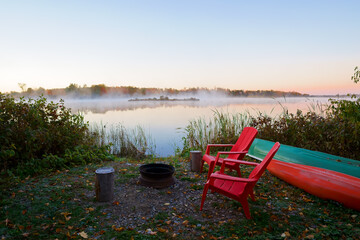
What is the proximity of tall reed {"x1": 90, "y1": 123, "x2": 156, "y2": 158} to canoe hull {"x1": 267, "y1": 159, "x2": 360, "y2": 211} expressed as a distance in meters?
4.36

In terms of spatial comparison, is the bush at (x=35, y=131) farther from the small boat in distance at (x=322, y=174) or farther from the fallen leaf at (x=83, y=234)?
the small boat in distance at (x=322, y=174)

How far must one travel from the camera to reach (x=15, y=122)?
411cm

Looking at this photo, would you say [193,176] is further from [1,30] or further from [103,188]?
[1,30]

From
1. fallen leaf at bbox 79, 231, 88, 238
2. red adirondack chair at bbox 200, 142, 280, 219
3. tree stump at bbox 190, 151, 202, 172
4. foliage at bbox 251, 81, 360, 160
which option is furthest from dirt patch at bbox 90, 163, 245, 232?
foliage at bbox 251, 81, 360, 160

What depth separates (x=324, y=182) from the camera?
309 cm

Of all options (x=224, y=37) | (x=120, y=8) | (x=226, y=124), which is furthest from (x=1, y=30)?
(x=224, y=37)

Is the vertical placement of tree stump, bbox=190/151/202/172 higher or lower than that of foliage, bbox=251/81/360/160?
lower

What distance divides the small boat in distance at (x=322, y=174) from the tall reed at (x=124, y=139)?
3.89m

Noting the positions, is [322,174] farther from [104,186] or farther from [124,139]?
[124,139]

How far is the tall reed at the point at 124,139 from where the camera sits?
6.98 metres

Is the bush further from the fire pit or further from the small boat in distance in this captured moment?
the small boat in distance

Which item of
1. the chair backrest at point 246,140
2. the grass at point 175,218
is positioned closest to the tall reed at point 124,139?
the grass at point 175,218

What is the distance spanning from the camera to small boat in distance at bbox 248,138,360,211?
2.84 m

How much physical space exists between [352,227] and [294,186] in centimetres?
119
